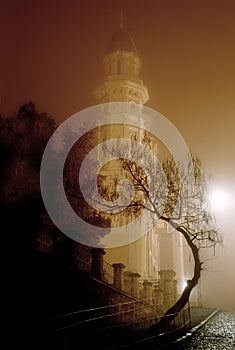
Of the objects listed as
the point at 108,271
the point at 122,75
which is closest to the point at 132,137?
the point at 122,75

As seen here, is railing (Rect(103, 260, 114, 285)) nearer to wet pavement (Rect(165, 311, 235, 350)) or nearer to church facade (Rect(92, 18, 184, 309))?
wet pavement (Rect(165, 311, 235, 350))

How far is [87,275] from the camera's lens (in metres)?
18.3

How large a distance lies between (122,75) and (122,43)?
5.15m

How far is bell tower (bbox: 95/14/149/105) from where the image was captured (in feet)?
130

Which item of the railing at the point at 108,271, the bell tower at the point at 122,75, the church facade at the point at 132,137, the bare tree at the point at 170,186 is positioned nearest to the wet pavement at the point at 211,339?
the bare tree at the point at 170,186

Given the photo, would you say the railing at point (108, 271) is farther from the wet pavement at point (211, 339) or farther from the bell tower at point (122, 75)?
the bell tower at point (122, 75)

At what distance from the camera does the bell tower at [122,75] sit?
3950 centimetres

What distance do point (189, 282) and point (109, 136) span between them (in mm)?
22559

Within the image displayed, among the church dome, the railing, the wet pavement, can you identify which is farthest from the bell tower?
the wet pavement

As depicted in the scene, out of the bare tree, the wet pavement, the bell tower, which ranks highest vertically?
the bell tower

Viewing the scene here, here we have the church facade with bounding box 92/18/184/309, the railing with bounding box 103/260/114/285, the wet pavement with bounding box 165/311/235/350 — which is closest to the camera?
the wet pavement with bounding box 165/311/235/350

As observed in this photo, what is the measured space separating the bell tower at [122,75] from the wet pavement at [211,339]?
25859mm

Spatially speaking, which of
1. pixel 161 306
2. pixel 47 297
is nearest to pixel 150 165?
pixel 47 297

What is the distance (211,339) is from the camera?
14438 millimetres
